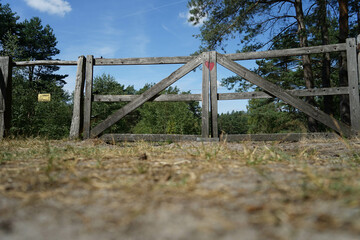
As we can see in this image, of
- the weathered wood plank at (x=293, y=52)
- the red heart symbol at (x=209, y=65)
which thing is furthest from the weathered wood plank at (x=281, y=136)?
the weathered wood plank at (x=293, y=52)

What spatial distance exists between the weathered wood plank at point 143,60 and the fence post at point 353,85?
2.86 meters

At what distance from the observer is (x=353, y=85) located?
4535 millimetres

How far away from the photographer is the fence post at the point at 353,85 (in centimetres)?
452

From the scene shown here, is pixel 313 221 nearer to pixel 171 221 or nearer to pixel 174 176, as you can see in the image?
pixel 171 221

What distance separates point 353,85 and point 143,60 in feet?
12.9

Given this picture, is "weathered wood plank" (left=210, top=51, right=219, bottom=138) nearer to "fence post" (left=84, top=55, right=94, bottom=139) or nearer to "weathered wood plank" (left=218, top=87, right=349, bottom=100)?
"weathered wood plank" (left=218, top=87, right=349, bottom=100)

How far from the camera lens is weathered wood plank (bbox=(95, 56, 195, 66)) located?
503 cm

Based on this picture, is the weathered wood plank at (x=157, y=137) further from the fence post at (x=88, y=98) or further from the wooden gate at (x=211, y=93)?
the fence post at (x=88, y=98)

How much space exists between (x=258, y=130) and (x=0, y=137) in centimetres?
1811

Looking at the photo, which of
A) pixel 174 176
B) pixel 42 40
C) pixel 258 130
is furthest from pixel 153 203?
pixel 42 40

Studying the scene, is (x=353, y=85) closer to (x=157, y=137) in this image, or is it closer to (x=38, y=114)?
(x=157, y=137)

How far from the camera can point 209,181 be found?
1.35 m

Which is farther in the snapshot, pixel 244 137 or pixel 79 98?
pixel 79 98

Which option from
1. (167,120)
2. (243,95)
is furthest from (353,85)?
(167,120)
